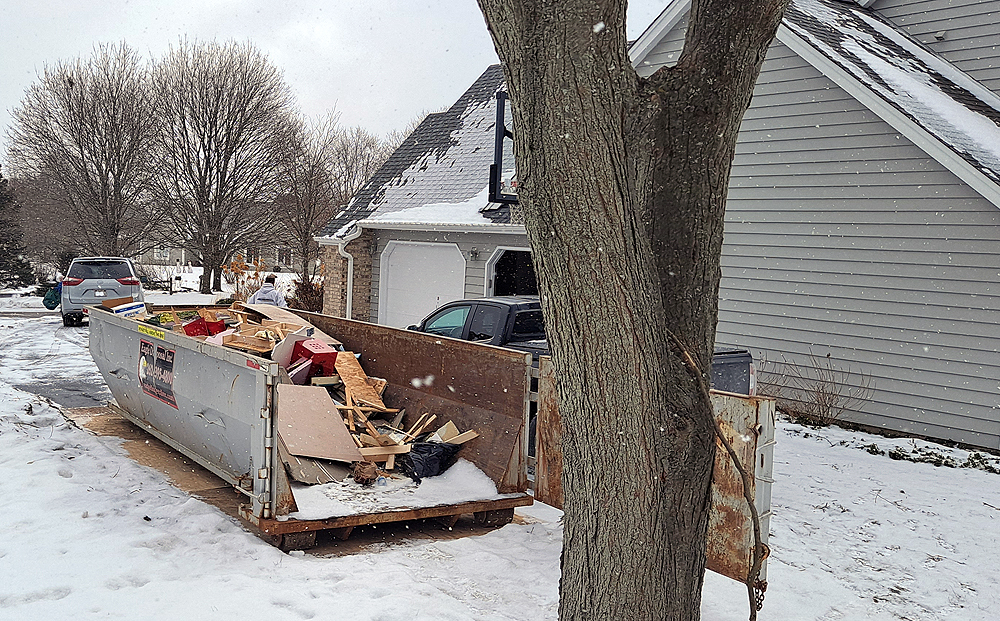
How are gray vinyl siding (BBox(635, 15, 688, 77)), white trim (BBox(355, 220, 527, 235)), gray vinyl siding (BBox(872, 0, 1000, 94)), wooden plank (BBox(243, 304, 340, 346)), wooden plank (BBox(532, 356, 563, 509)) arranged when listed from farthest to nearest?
white trim (BBox(355, 220, 527, 235)) < gray vinyl siding (BBox(635, 15, 688, 77)) < gray vinyl siding (BBox(872, 0, 1000, 94)) < wooden plank (BBox(243, 304, 340, 346)) < wooden plank (BBox(532, 356, 563, 509))

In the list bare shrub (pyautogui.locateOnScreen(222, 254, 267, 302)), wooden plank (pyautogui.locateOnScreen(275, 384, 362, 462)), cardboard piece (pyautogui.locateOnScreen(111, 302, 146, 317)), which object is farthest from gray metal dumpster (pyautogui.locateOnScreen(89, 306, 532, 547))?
bare shrub (pyautogui.locateOnScreen(222, 254, 267, 302))

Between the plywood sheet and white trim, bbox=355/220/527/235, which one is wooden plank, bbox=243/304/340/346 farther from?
white trim, bbox=355/220/527/235

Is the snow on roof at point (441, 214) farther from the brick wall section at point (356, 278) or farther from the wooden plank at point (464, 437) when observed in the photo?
the wooden plank at point (464, 437)

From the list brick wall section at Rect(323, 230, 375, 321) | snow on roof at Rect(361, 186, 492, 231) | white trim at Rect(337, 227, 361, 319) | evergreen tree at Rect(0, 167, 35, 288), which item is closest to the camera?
snow on roof at Rect(361, 186, 492, 231)

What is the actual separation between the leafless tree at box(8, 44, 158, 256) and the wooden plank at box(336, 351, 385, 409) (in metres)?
28.2

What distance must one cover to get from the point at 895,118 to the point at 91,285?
60.8 ft

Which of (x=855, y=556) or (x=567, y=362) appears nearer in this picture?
(x=567, y=362)

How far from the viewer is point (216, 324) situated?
9.02 meters

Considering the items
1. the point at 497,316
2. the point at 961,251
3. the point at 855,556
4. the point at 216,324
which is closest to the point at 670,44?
the point at 961,251

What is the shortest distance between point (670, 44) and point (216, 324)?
8.94 meters

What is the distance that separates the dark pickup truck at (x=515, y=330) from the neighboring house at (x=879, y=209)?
11.8ft

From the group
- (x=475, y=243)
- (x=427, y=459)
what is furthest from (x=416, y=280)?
(x=427, y=459)

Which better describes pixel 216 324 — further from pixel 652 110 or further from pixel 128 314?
pixel 652 110

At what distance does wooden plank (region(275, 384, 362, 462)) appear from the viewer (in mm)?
6402
